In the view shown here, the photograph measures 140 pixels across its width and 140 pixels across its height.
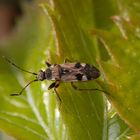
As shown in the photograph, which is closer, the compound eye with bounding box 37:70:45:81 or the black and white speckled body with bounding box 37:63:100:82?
the black and white speckled body with bounding box 37:63:100:82

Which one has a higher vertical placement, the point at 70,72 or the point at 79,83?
the point at 70,72

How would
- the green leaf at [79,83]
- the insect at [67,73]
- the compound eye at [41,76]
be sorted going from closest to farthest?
the green leaf at [79,83], the insect at [67,73], the compound eye at [41,76]

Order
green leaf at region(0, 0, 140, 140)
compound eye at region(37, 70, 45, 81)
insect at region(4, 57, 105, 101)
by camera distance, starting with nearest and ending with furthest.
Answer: green leaf at region(0, 0, 140, 140), insect at region(4, 57, 105, 101), compound eye at region(37, 70, 45, 81)

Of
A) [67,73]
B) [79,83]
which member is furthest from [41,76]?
[79,83]

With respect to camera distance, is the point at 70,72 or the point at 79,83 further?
the point at 70,72

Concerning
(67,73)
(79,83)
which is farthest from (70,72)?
(79,83)

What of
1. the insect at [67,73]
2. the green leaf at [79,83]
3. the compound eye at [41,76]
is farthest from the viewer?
the compound eye at [41,76]

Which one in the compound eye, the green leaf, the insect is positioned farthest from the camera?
the compound eye

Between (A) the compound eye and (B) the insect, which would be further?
(A) the compound eye

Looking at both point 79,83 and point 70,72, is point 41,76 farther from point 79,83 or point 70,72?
point 79,83
